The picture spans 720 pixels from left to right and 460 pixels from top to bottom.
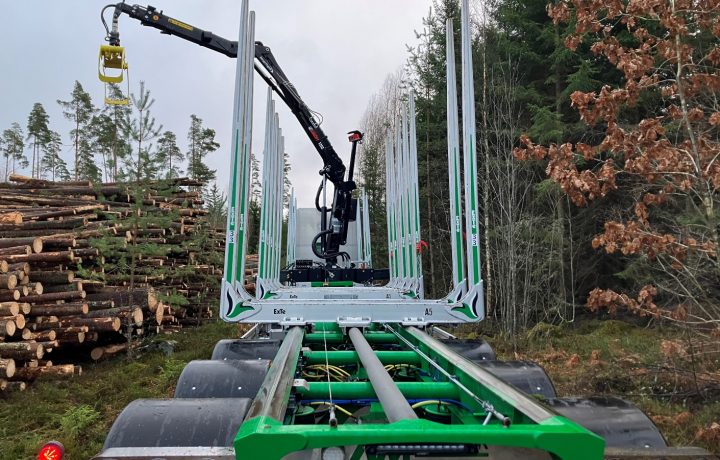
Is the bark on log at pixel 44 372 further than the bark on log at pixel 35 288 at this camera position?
No

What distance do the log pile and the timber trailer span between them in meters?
5.26

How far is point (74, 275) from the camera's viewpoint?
1126cm

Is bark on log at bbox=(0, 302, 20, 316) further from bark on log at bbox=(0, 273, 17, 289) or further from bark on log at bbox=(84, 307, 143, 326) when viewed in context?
bark on log at bbox=(84, 307, 143, 326)

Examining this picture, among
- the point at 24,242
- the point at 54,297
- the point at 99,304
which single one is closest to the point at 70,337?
the point at 54,297

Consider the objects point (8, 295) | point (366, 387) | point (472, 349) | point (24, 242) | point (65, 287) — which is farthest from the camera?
point (65, 287)

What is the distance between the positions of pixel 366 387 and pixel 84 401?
23.7ft

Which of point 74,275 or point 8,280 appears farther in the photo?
point 74,275

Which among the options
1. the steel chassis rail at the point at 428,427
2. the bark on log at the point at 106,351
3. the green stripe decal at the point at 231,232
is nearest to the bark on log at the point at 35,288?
the bark on log at the point at 106,351

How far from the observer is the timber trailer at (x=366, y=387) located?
177cm

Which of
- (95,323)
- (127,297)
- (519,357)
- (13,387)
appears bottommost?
(13,387)

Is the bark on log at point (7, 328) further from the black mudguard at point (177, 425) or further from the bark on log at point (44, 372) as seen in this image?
the black mudguard at point (177, 425)

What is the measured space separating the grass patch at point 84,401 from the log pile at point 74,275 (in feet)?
1.72

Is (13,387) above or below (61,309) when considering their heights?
below

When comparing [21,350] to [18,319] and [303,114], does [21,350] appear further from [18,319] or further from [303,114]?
[303,114]
